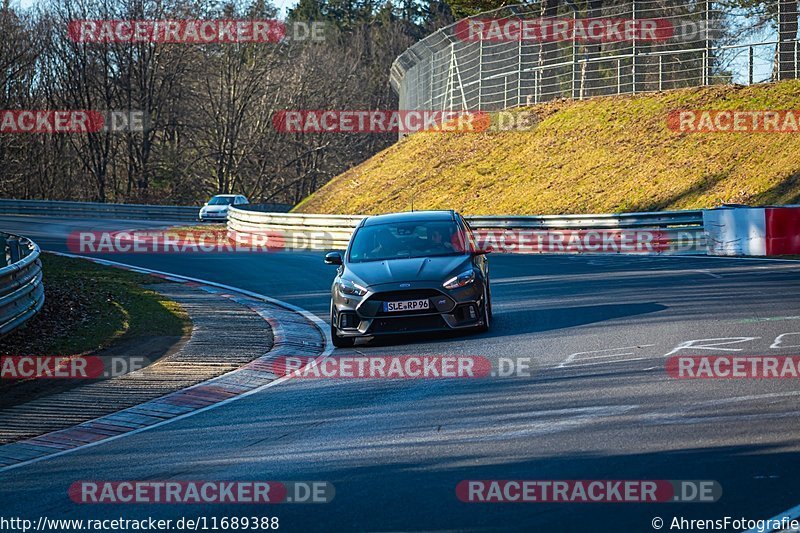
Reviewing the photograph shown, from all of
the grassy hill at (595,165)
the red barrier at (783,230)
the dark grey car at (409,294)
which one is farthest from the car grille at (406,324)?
the grassy hill at (595,165)

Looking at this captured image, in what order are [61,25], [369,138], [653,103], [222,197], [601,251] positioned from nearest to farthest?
[601,251] → [653,103] → [222,197] → [61,25] → [369,138]

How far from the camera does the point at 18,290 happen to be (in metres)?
12.9

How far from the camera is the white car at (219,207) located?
162ft

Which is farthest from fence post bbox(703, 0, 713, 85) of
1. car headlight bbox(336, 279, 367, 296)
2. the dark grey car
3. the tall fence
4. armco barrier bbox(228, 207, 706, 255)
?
car headlight bbox(336, 279, 367, 296)

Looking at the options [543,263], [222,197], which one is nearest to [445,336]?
[543,263]

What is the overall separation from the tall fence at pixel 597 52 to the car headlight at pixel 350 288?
24.5 m

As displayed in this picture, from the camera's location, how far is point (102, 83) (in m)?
65.4

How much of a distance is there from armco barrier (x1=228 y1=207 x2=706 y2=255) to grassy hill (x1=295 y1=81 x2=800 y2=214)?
13.6 ft

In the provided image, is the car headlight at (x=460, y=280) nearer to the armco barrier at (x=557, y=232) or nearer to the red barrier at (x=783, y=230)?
the armco barrier at (x=557, y=232)

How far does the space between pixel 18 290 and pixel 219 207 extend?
36.9 metres

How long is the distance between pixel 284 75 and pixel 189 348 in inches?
2197

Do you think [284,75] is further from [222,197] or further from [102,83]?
[222,197]

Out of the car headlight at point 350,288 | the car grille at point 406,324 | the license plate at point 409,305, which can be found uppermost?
the car headlight at point 350,288

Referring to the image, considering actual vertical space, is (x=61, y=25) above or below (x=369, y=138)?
above
